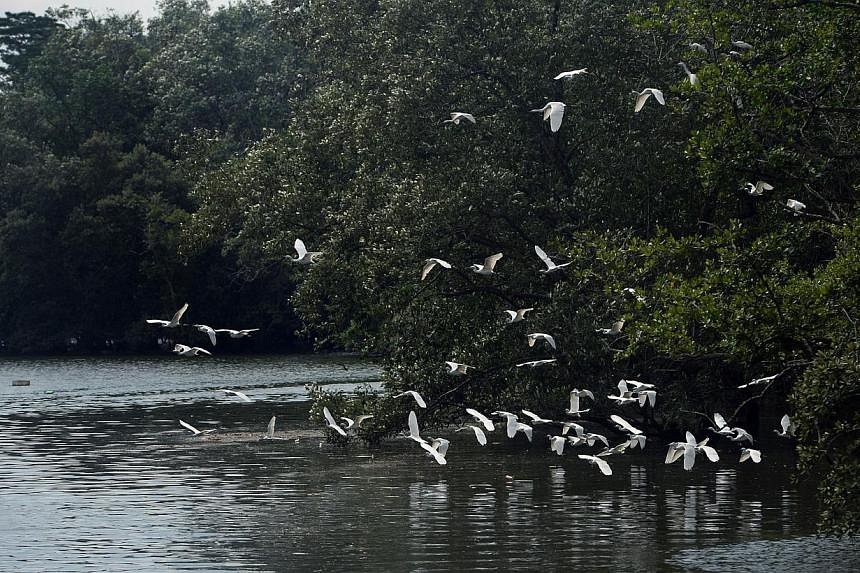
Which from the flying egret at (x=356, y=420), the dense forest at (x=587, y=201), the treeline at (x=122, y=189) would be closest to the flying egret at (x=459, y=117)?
the dense forest at (x=587, y=201)

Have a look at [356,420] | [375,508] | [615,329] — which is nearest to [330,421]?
[356,420]

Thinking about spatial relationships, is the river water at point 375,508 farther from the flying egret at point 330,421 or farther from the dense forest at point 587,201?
the dense forest at point 587,201

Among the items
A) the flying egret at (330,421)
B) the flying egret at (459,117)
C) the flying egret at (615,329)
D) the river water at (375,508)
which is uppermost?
the flying egret at (459,117)

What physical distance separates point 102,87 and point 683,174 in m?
69.5

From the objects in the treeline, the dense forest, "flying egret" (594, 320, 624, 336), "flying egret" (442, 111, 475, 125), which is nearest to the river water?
the dense forest

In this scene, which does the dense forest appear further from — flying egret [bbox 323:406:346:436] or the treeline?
the treeline

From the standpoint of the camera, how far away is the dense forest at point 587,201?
75.8ft

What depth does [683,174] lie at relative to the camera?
32.2 m

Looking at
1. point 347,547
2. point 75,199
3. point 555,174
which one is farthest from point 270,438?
point 75,199

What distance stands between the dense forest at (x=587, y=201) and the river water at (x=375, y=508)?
150 cm

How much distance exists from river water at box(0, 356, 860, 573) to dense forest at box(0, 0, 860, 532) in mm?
1500

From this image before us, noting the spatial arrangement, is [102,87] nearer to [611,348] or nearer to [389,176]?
[389,176]

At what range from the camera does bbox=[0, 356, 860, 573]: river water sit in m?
20.6

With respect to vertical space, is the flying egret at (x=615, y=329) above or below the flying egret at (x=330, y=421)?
above
